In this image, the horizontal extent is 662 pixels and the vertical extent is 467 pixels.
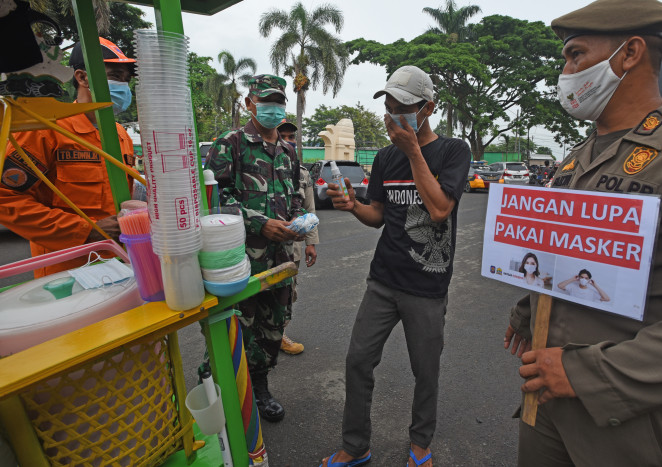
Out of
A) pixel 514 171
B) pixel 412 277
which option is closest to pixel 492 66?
pixel 514 171

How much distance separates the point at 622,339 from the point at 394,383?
6.25 feet

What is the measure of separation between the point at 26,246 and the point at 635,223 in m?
9.29

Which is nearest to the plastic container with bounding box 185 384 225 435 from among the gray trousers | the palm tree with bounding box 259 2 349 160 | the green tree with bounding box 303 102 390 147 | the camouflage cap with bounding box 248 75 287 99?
the gray trousers

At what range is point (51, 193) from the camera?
1872 mm

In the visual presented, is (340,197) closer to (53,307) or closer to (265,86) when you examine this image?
(265,86)

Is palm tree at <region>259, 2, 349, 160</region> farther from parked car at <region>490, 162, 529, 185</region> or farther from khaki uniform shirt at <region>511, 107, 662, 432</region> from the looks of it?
khaki uniform shirt at <region>511, 107, 662, 432</region>

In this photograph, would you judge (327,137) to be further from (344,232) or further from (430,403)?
(430,403)

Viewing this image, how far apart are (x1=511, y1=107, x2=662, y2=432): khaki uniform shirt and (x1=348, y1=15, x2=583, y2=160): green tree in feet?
80.7

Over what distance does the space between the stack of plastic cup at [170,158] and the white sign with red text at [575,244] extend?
3.07 feet

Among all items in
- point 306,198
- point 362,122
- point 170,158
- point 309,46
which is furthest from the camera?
point 362,122

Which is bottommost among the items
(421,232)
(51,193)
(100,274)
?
(421,232)

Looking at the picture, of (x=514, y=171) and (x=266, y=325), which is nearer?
(x=266, y=325)

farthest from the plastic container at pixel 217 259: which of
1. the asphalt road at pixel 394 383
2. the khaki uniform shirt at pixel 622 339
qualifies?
the asphalt road at pixel 394 383

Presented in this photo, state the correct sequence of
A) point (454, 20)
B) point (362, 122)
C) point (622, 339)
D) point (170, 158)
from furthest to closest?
point (362, 122) → point (454, 20) → point (622, 339) → point (170, 158)
